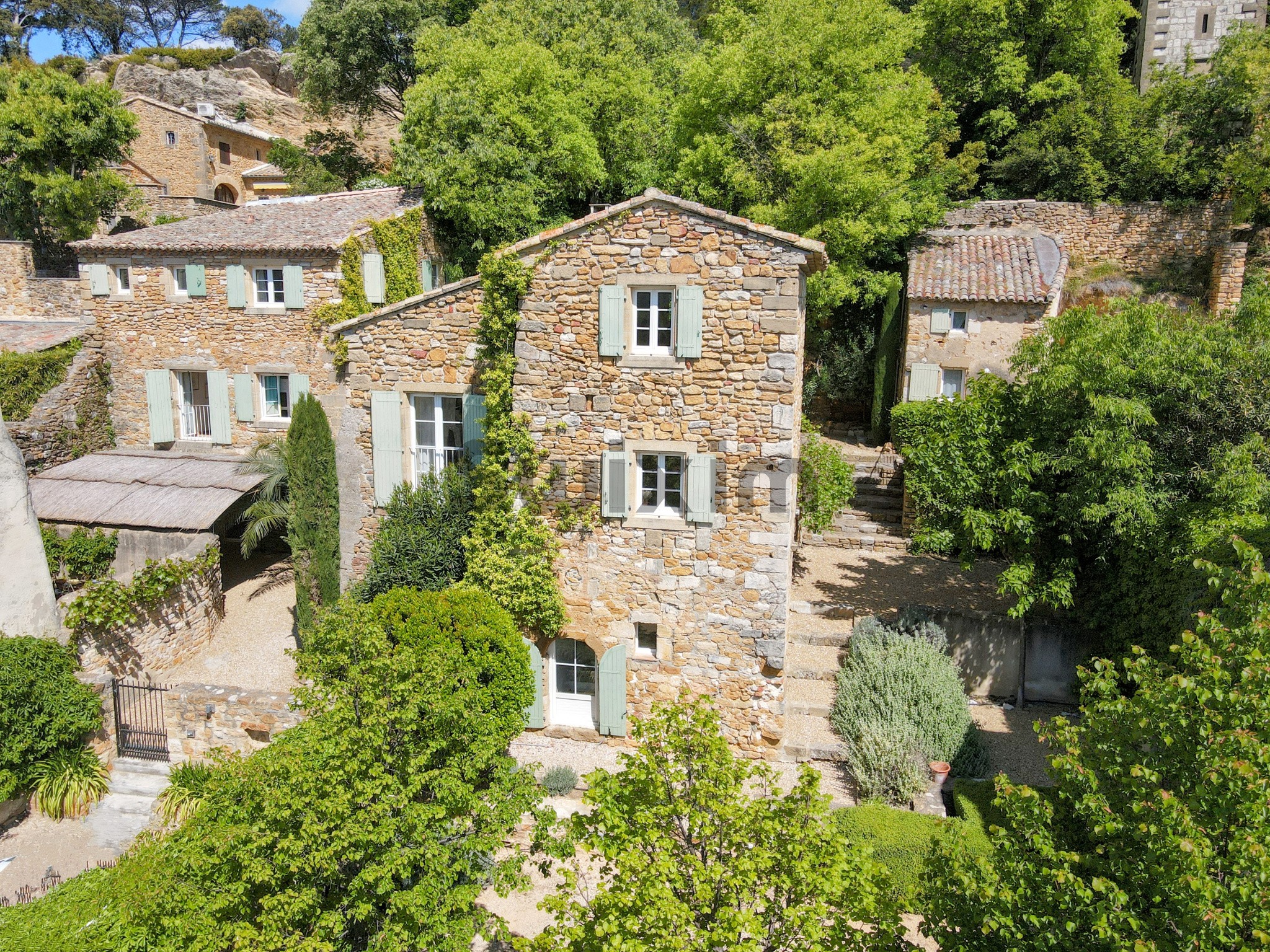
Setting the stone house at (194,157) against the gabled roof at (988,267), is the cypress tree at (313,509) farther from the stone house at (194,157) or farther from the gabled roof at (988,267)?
the stone house at (194,157)

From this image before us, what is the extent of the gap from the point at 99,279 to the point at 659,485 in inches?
616

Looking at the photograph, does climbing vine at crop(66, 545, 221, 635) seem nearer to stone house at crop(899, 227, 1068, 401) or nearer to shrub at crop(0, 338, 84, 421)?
shrub at crop(0, 338, 84, 421)

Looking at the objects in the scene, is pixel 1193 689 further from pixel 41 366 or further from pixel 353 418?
pixel 41 366

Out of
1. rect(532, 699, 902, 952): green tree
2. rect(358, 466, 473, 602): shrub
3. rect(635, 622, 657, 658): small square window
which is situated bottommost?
rect(635, 622, 657, 658): small square window

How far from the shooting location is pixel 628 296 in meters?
11.4

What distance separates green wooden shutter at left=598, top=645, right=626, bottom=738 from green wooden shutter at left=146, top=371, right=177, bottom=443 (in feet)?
43.5

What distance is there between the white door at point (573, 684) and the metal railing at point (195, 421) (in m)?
11.7

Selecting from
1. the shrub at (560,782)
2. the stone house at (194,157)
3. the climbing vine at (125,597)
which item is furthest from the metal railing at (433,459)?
the stone house at (194,157)

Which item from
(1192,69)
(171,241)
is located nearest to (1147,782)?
(171,241)

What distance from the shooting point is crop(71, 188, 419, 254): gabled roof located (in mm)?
17906

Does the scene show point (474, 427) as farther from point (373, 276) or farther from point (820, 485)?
point (373, 276)

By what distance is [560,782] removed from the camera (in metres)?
11.4

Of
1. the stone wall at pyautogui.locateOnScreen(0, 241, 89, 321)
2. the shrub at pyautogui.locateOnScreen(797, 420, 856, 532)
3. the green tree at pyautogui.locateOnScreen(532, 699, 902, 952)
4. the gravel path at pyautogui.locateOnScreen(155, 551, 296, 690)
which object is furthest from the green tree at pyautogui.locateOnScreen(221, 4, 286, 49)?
the green tree at pyautogui.locateOnScreen(532, 699, 902, 952)

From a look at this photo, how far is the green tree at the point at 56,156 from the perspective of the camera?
2342cm
